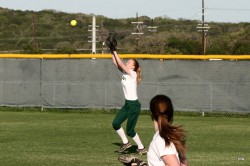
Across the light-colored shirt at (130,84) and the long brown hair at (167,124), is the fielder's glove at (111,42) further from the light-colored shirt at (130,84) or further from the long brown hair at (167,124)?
the long brown hair at (167,124)

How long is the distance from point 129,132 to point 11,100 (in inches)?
528

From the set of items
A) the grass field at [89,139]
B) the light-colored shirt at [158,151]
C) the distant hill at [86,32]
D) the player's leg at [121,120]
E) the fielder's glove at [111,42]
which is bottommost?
the grass field at [89,139]

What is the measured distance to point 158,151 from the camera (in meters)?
6.64

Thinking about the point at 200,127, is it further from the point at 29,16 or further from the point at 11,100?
the point at 29,16

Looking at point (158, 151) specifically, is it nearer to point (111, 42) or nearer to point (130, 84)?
point (111, 42)

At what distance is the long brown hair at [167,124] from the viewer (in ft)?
21.7

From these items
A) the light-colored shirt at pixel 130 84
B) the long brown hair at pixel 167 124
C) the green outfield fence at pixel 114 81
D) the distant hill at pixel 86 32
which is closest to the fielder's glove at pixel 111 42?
the light-colored shirt at pixel 130 84

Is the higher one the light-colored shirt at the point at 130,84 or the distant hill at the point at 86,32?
the distant hill at the point at 86,32

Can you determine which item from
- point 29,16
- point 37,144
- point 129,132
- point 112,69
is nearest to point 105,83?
point 112,69

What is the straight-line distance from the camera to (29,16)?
361ft

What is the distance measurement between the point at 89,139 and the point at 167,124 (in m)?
10.7

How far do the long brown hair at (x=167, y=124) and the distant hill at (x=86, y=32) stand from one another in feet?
211

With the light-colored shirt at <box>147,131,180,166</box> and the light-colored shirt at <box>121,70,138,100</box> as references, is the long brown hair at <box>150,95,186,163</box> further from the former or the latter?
the light-colored shirt at <box>121,70,138,100</box>

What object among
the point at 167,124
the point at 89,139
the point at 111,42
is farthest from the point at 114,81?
the point at 167,124
